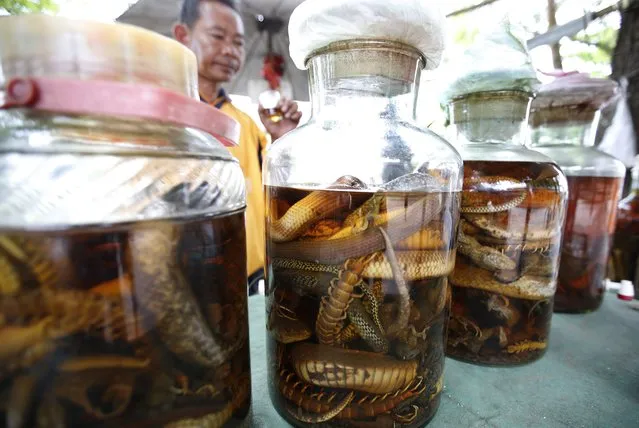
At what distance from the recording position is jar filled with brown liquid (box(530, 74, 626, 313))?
22.2 inches

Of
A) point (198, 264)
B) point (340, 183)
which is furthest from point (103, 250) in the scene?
point (340, 183)

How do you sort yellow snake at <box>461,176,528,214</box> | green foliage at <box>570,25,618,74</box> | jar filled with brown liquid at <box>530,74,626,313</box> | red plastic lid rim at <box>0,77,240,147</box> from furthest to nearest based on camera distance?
1. green foliage at <box>570,25,618,74</box>
2. jar filled with brown liquid at <box>530,74,626,313</box>
3. yellow snake at <box>461,176,528,214</box>
4. red plastic lid rim at <box>0,77,240,147</box>

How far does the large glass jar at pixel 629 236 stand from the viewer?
73 cm

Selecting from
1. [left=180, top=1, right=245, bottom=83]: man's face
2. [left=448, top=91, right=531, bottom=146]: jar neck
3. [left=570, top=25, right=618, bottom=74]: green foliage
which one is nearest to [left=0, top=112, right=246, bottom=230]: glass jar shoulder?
[left=448, top=91, right=531, bottom=146]: jar neck

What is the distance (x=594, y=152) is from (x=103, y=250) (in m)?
0.70

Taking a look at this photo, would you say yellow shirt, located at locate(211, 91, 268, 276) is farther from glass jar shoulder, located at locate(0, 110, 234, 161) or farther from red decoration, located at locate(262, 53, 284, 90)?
glass jar shoulder, located at locate(0, 110, 234, 161)

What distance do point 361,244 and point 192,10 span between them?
948 mm

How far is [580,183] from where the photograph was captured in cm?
58

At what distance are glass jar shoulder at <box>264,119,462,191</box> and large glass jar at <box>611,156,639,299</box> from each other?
25.5 inches

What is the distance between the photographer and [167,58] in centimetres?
21

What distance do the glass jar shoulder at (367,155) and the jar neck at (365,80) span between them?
0.02 meters

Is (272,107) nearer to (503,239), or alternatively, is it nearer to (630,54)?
(503,239)

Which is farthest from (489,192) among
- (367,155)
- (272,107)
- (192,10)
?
(192,10)

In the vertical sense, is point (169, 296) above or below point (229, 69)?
below
